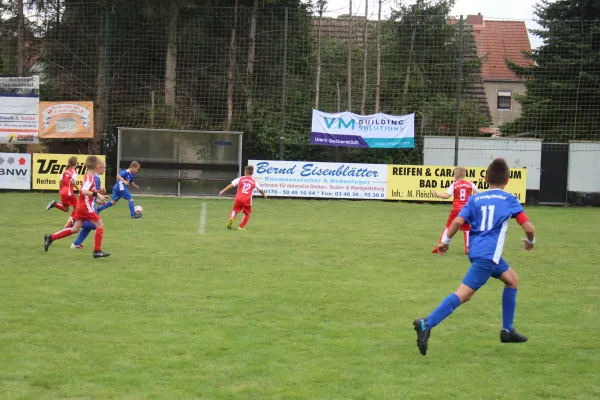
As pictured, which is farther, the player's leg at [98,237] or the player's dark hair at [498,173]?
the player's leg at [98,237]

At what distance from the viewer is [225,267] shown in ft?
38.5

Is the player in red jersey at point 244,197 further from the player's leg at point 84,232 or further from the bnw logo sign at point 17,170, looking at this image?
the bnw logo sign at point 17,170

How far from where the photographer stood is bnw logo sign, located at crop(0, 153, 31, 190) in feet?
90.3

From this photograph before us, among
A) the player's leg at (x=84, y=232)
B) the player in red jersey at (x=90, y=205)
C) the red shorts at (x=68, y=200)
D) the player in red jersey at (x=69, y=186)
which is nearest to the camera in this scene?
the player in red jersey at (x=90, y=205)

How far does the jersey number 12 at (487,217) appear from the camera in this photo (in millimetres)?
7113

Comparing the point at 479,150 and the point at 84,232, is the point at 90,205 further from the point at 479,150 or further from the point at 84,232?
the point at 479,150

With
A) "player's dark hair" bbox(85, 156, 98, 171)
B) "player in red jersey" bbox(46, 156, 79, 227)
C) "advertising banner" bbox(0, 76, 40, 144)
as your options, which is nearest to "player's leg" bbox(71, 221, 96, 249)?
"player's dark hair" bbox(85, 156, 98, 171)

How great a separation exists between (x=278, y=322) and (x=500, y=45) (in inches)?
1280

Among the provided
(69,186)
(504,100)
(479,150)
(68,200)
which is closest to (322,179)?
(479,150)

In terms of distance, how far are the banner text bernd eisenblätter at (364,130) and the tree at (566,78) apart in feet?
21.9

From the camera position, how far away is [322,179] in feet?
92.6

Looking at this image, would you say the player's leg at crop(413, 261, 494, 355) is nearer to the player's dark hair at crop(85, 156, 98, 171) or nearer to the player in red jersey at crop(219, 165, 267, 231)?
the player's dark hair at crop(85, 156, 98, 171)

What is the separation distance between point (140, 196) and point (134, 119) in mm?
4360

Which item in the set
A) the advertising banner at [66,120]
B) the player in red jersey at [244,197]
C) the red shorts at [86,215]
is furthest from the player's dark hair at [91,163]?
the advertising banner at [66,120]
